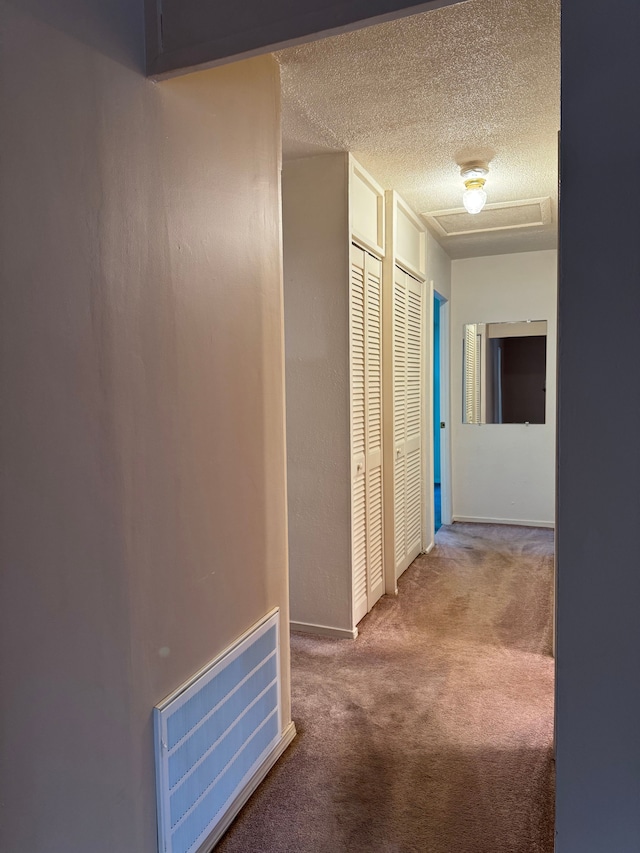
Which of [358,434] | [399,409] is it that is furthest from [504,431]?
[358,434]

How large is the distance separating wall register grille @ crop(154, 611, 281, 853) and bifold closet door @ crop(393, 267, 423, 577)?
1.74m

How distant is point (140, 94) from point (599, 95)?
94 cm

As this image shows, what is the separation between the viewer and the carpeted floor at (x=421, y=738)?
1657 millimetres

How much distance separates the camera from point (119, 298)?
125 cm

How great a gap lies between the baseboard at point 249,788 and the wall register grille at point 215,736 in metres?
0.01

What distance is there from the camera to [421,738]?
2.09 meters

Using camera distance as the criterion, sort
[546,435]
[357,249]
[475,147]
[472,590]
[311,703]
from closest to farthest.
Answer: [311,703] → [475,147] → [357,249] → [472,590] → [546,435]

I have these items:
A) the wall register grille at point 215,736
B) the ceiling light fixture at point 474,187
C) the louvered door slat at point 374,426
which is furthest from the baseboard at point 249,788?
the ceiling light fixture at point 474,187

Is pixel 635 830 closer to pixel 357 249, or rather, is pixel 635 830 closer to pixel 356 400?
pixel 356 400

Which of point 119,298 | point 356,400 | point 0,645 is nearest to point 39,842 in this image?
point 0,645

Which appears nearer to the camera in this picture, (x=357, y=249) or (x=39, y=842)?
(x=39, y=842)

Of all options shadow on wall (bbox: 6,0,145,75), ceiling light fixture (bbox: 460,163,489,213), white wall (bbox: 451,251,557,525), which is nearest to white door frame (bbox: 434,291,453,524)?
white wall (bbox: 451,251,557,525)

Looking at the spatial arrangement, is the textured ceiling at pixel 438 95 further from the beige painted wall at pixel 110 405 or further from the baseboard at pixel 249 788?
the baseboard at pixel 249 788

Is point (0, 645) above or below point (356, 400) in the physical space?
below
